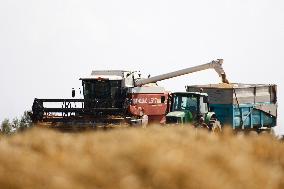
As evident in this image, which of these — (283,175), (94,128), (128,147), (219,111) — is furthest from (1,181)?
(219,111)

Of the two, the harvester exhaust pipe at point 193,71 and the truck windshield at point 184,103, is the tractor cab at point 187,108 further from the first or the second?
the harvester exhaust pipe at point 193,71

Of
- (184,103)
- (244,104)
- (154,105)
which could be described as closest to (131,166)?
(184,103)

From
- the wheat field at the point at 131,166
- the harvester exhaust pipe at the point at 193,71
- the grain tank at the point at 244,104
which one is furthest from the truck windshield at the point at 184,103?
the wheat field at the point at 131,166

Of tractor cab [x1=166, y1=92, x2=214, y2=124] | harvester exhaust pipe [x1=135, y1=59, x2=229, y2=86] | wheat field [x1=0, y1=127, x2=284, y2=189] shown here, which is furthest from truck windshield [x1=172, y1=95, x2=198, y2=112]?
wheat field [x1=0, y1=127, x2=284, y2=189]

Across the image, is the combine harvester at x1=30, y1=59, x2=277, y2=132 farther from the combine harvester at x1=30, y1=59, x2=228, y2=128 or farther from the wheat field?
the wheat field

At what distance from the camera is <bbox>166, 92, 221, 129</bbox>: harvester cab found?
58.2ft

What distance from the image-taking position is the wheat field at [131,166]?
624 cm

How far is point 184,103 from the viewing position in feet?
61.5

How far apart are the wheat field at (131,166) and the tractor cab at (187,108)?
8716 millimetres

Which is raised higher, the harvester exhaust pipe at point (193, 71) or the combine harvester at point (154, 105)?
the harvester exhaust pipe at point (193, 71)

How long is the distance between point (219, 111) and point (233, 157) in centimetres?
1384

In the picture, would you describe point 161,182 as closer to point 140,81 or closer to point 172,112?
point 172,112

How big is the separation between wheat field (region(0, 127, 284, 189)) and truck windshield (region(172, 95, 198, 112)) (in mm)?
9517

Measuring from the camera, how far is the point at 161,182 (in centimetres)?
627
